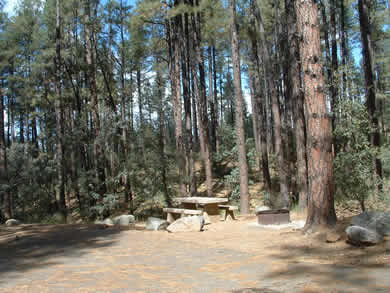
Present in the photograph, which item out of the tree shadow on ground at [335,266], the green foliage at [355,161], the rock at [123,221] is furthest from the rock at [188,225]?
the green foliage at [355,161]

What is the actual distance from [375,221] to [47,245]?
667 centimetres

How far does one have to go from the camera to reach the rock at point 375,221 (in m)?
5.83

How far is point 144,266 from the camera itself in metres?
5.51

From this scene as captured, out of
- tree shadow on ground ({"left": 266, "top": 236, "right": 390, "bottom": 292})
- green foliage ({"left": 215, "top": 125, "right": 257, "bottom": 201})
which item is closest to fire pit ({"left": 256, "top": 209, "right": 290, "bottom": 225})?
tree shadow on ground ({"left": 266, "top": 236, "right": 390, "bottom": 292})

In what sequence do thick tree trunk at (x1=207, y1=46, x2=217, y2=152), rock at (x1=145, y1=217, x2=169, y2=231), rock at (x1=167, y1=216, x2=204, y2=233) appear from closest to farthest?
rock at (x1=167, y1=216, x2=204, y2=233), rock at (x1=145, y1=217, x2=169, y2=231), thick tree trunk at (x1=207, y1=46, x2=217, y2=152)

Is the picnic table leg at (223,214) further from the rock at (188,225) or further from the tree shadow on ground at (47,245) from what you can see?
the tree shadow on ground at (47,245)

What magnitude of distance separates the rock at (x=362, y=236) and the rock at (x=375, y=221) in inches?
9.4

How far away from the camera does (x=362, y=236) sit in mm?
5621

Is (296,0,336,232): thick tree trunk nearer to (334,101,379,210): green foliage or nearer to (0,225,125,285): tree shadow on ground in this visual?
(334,101,379,210): green foliage

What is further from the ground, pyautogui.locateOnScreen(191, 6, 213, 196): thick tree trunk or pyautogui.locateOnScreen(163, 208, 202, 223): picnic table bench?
pyautogui.locateOnScreen(191, 6, 213, 196): thick tree trunk

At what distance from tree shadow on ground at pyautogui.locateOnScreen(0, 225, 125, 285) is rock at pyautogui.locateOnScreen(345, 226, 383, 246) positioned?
477 cm

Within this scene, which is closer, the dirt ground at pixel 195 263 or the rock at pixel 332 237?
the dirt ground at pixel 195 263

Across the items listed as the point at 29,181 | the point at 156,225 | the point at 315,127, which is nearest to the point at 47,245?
the point at 156,225

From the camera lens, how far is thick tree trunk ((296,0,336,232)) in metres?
6.90
